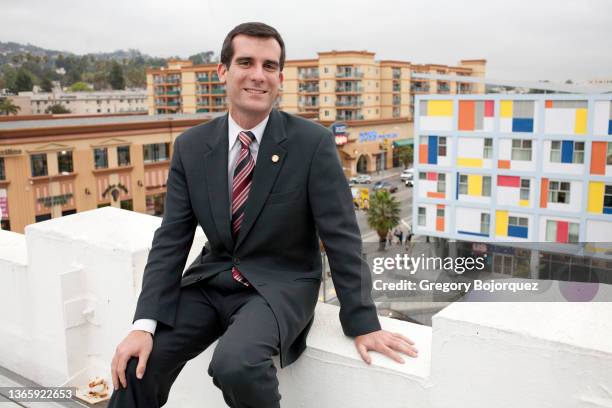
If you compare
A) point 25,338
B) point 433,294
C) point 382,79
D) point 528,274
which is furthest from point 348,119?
point 25,338

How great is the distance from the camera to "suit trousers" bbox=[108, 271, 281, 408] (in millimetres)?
1582

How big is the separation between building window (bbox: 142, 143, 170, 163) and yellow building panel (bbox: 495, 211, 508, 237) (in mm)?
16057

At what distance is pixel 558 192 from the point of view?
21797mm

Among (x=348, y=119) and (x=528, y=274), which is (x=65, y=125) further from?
(x=348, y=119)

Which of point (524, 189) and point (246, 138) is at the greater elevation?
point (246, 138)

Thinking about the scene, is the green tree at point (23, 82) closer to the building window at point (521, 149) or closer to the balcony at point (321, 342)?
the building window at point (521, 149)

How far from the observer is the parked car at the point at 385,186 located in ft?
130

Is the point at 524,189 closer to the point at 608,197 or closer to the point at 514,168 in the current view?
the point at 514,168

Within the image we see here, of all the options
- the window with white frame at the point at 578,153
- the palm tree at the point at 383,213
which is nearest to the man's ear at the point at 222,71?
the window with white frame at the point at 578,153

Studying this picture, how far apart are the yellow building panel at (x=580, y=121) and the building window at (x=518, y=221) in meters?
3.75

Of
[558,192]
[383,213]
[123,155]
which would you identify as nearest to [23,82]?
[123,155]

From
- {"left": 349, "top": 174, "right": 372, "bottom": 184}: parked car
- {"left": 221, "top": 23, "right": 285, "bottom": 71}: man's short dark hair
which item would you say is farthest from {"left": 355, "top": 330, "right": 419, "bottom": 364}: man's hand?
{"left": 349, "top": 174, "right": 372, "bottom": 184}: parked car

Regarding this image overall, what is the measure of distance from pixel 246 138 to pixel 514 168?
72.6 ft

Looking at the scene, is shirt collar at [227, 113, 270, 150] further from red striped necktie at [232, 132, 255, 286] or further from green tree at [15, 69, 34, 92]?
green tree at [15, 69, 34, 92]
